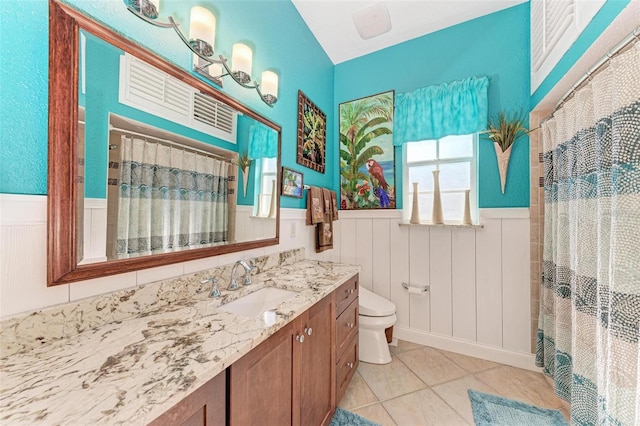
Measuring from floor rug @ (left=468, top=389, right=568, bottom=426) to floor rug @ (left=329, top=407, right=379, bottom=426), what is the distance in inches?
25.8

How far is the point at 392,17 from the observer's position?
2.09m

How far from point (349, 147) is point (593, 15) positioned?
5.90 ft

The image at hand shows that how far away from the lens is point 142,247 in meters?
0.94

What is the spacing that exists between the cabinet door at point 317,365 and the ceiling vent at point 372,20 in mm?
2303

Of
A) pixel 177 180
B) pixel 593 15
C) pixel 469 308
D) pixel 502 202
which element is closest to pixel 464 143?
pixel 502 202

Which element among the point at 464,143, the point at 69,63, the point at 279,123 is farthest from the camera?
the point at 464,143

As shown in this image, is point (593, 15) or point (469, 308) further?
point (469, 308)

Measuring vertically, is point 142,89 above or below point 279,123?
below

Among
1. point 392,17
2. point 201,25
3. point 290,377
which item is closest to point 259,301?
point 290,377

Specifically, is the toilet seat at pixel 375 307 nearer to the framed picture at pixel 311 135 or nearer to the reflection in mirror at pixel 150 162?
the reflection in mirror at pixel 150 162

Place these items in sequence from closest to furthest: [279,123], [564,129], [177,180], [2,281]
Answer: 1. [2,281]
2. [177,180]
3. [564,129]
4. [279,123]

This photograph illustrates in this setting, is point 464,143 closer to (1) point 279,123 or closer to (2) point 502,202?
(2) point 502,202

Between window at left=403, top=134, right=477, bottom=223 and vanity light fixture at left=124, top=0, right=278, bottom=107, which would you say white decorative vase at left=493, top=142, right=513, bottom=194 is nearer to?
window at left=403, top=134, right=477, bottom=223

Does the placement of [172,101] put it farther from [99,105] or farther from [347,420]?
[347,420]
